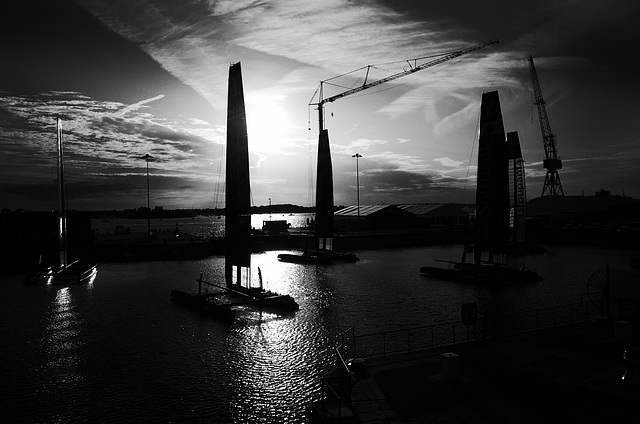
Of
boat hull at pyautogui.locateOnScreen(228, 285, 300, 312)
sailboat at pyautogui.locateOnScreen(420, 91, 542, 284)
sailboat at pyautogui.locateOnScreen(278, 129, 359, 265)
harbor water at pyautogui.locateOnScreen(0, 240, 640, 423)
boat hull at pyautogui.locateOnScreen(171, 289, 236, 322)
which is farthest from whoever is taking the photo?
sailboat at pyautogui.locateOnScreen(278, 129, 359, 265)

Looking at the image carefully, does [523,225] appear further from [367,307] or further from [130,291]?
[130,291]

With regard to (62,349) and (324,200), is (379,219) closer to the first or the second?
(324,200)

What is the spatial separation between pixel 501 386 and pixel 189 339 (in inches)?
783

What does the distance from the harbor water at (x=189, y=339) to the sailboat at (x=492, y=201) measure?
99.2 inches

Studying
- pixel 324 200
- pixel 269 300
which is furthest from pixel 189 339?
pixel 324 200

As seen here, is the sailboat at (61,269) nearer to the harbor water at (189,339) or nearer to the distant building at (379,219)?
the harbor water at (189,339)

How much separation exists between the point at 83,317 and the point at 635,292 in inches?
1859

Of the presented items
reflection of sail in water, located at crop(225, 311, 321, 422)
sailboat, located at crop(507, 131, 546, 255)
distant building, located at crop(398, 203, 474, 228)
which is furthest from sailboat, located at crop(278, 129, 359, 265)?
distant building, located at crop(398, 203, 474, 228)

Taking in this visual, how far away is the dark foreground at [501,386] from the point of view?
1433 centimetres

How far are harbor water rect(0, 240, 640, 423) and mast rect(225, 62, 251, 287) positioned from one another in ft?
18.4

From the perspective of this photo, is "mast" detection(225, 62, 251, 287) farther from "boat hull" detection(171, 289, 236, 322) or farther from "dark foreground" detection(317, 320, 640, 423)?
"dark foreground" detection(317, 320, 640, 423)

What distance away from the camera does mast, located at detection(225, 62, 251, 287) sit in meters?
39.1

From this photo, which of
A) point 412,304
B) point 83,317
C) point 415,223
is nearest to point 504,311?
point 412,304

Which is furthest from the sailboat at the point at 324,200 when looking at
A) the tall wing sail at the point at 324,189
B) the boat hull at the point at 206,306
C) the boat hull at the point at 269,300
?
the boat hull at the point at 269,300
